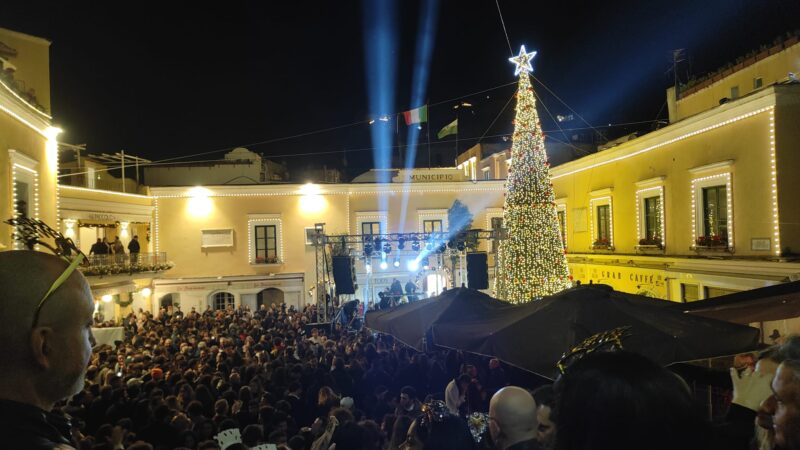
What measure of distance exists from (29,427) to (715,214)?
17349 mm

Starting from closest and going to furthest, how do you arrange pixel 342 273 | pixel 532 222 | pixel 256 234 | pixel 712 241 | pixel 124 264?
pixel 712 241 → pixel 532 222 → pixel 342 273 → pixel 124 264 → pixel 256 234

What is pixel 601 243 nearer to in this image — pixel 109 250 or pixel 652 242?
pixel 652 242

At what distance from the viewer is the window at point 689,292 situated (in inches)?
642

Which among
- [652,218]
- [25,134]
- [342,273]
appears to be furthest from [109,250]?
[652,218]

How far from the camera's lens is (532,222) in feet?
51.7

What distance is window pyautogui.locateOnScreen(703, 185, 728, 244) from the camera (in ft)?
48.5

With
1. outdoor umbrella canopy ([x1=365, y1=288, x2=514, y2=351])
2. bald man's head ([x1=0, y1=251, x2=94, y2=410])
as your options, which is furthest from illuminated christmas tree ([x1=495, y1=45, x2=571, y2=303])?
bald man's head ([x1=0, y1=251, x2=94, y2=410])

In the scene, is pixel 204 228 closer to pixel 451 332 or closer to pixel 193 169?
pixel 193 169

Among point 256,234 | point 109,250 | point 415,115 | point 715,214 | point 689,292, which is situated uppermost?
point 415,115

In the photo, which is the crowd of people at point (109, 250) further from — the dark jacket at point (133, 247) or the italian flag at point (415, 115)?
the italian flag at point (415, 115)

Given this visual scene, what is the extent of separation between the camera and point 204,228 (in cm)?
2661

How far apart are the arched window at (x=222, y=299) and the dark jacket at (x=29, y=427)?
26.5 metres

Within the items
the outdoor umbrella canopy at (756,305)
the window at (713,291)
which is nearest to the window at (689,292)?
the window at (713,291)

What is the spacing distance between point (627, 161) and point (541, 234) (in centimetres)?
628
